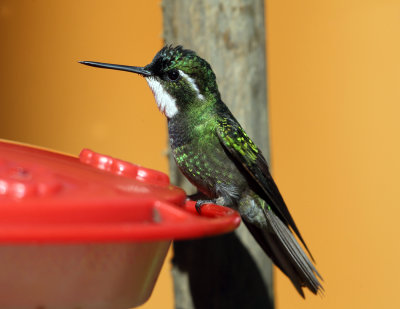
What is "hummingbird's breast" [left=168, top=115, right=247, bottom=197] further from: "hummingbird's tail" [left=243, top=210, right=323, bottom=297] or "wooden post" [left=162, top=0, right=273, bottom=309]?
"hummingbird's tail" [left=243, top=210, right=323, bottom=297]

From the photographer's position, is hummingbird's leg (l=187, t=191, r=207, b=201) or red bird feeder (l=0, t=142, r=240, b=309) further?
hummingbird's leg (l=187, t=191, r=207, b=201)

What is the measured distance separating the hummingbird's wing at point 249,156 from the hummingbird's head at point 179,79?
7.6 inches

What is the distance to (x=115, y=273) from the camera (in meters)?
1.66

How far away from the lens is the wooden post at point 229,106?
3.13m

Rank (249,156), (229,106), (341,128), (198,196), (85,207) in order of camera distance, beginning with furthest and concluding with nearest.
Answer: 1. (341,128)
2. (198,196)
3. (229,106)
4. (249,156)
5. (85,207)

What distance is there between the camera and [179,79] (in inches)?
127

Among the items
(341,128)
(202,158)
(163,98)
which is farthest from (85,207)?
(341,128)

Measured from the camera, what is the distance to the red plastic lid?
1251mm

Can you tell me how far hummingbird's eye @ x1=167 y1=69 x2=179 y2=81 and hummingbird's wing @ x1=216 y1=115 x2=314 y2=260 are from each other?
1.02ft

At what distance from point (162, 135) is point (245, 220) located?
5.92ft

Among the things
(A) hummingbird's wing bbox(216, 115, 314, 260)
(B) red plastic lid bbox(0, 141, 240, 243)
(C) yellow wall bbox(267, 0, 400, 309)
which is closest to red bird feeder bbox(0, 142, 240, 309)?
(B) red plastic lid bbox(0, 141, 240, 243)

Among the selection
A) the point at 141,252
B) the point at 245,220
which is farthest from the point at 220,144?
the point at 141,252

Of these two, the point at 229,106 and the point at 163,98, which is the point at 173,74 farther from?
the point at 229,106

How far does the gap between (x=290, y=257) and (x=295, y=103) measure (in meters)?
1.82
